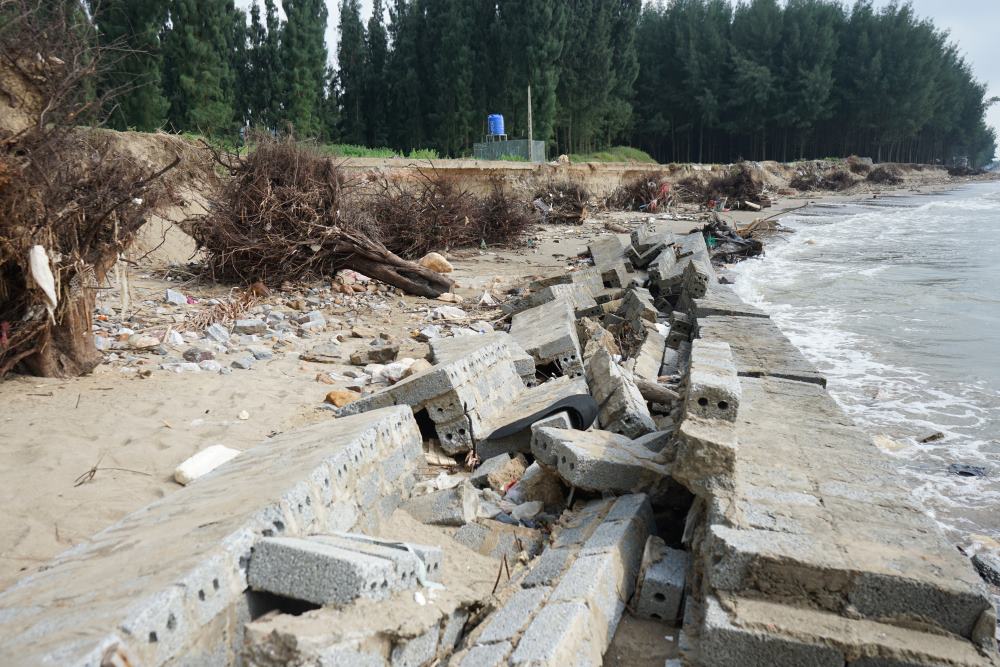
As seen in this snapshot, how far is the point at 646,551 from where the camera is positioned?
8.74 feet

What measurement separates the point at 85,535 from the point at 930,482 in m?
4.82

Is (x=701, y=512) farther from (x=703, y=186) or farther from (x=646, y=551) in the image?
(x=703, y=186)

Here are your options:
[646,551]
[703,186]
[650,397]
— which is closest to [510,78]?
[703,186]

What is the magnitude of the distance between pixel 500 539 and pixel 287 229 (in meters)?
7.25

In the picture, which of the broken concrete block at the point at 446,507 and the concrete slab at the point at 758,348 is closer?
the broken concrete block at the point at 446,507

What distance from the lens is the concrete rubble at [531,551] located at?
1902 millimetres

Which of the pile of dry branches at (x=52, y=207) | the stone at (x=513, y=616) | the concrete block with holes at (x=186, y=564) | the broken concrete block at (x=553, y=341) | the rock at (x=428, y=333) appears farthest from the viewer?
the rock at (x=428, y=333)

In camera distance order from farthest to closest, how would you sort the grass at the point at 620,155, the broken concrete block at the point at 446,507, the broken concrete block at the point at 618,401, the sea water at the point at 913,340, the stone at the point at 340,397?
the grass at the point at 620,155, the stone at the point at 340,397, the sea water at the point at 913,340, the broken concrete block at the point at 618,401, the broken concrete block at the point at 446,507

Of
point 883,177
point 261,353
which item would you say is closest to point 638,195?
point 261,353

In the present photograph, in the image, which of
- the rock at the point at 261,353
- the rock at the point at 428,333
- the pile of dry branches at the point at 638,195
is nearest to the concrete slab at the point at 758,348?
the rock at the point at 428,333

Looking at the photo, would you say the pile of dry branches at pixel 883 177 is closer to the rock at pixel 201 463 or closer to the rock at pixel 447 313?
the rock at pixel 447 313

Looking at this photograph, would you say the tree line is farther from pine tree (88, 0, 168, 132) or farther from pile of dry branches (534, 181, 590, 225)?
pile of dry branches (534, 181, 590, 225)

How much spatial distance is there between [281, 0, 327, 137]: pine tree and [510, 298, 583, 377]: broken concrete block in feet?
83.4

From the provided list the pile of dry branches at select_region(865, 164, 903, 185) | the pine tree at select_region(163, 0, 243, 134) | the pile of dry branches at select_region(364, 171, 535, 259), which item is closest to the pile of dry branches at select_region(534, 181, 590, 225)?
the pile of dry branches at select_region(364, 171, 535, 259)
